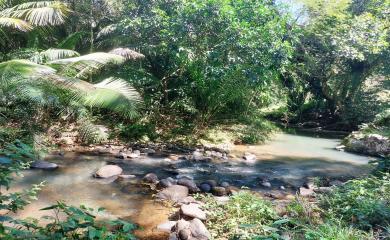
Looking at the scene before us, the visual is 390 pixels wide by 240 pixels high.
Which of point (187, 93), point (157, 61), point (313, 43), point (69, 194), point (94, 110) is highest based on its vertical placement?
point (313, 43)

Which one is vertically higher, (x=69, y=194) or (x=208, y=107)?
(x=208, y=107)

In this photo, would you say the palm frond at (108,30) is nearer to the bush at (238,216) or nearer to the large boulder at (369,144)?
the bush at (238,216)

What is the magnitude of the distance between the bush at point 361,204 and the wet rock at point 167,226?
5.84 ft

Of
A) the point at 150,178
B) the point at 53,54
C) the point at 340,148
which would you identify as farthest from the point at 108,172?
the point at 340,148

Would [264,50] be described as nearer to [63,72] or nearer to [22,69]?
[63,72]

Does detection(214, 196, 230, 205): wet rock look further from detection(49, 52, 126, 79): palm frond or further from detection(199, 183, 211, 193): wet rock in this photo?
detection(49, 52, 126, 79): palm frond

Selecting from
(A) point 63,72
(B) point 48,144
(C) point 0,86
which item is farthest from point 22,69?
(B) point 48,144

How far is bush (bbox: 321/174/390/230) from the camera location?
3.76 meters

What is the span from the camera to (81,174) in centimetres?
630

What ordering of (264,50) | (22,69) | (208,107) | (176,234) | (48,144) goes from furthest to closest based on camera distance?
(208,107) → (264,50) → (48,144) → (22,69) → (176,234)

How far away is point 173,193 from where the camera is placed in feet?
17.5

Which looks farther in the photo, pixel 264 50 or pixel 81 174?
pixel 264 50

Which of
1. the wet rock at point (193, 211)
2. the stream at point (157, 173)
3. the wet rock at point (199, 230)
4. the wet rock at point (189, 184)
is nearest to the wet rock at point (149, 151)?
the stream at point (157, 173)

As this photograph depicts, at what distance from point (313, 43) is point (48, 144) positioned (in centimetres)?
1193
